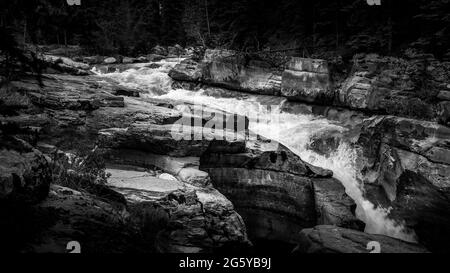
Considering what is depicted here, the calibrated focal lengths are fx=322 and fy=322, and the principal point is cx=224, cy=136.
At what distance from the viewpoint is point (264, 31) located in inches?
906

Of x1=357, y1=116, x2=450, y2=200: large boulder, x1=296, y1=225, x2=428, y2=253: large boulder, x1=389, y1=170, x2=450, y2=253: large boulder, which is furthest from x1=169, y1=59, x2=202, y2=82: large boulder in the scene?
x1=296, y1=225, x2=428, y2=253: large boulder

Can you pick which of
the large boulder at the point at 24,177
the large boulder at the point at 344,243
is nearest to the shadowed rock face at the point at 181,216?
the large boulder at the point at 344,243

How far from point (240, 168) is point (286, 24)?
15.1m

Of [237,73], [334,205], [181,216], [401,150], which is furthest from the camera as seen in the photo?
[237,73]

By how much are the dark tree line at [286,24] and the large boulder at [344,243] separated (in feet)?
17.3

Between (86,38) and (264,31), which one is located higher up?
(264,31)

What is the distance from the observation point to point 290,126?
47.2 feet

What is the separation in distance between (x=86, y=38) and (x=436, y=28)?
1647 cm

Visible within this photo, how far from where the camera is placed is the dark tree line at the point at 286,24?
131 inches

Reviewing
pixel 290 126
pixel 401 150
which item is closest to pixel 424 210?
pixel 401 150

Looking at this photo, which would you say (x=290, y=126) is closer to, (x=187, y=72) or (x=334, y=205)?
(x=334, y=205)

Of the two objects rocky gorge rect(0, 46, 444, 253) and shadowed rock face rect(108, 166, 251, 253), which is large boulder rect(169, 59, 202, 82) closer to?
rocky gorge rect(0, 46, 444, 253)
